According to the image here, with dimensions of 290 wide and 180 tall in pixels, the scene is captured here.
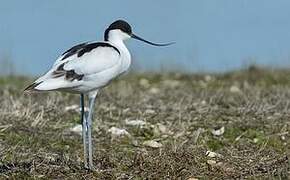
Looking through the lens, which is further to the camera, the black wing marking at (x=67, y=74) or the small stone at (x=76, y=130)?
the small stone at (x=76, y=130)

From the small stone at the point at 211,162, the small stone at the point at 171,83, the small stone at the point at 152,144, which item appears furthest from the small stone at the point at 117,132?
the small stone at the point at 171,83

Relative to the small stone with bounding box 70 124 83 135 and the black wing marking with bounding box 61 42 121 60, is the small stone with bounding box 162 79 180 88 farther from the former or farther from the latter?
the black wing marking with bounding box 61 42 121 60

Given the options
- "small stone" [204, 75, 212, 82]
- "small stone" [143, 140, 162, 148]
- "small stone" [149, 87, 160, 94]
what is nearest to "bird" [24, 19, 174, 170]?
"small stone" [143, 140, 162, 148]

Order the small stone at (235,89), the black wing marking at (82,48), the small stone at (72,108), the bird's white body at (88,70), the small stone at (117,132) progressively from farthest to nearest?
1. the small stone at (235,89)
2. the small stone at (72,108)
3. the small stone at (117,132)
4. the black wing marking at (82,48)
5. the bird's white body at (88,70)

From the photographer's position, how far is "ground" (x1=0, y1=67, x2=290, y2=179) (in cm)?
627

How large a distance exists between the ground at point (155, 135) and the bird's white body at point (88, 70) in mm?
663

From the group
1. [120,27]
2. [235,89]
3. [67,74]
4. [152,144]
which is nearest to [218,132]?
[152,144]

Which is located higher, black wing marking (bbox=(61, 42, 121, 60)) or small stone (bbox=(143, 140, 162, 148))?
black wing marking (bbox=(61, 42, 121, 60))

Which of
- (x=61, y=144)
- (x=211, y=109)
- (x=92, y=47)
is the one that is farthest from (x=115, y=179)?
(x=211, y=109)

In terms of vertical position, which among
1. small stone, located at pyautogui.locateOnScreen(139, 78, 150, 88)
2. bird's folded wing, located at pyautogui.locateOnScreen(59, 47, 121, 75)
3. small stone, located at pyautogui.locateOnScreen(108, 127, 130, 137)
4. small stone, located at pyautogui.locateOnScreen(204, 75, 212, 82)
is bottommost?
small stone, located at pyautogui.locateOnScreen(204, 75, 212, 82)

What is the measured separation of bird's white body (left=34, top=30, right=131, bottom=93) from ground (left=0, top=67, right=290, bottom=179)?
26.1 inches

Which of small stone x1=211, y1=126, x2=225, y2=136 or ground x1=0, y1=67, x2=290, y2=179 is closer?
ground x1=0, y1=67, x2=290, y2=179

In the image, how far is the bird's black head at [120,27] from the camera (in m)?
6.50

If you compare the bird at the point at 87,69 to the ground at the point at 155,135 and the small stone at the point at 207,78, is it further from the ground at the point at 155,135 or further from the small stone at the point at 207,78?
the small stone at the point at 207,78
